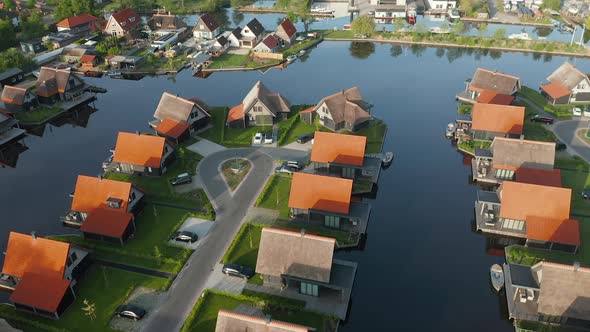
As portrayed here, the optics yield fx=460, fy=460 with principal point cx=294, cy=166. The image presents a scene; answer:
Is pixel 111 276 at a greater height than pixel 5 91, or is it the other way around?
pixel 5 91

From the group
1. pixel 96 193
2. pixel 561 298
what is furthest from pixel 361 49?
pixel 561 298

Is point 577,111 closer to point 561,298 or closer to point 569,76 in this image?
point 569,76

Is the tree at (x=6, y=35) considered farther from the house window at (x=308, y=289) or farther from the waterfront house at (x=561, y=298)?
the waterfront house at (x=561, y=298)

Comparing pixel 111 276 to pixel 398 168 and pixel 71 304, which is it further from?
pixel 398 168

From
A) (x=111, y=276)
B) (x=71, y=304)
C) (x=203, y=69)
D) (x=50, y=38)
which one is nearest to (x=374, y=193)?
(x=111, y=276)

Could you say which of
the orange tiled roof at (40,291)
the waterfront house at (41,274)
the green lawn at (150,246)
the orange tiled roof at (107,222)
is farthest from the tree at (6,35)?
the orange tiled roof at (40,291)

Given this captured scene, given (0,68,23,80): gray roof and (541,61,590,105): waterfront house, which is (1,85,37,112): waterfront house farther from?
(541,61,590,105): waterfront house

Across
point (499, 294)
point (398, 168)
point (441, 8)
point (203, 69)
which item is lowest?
point (499, 294)

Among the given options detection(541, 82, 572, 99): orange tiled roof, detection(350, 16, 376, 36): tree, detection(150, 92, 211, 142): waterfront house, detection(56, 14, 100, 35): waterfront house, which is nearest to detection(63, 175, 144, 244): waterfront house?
detection(150, 92, 211, 142): waterfront house

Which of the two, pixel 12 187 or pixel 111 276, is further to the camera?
pixel 12 187
